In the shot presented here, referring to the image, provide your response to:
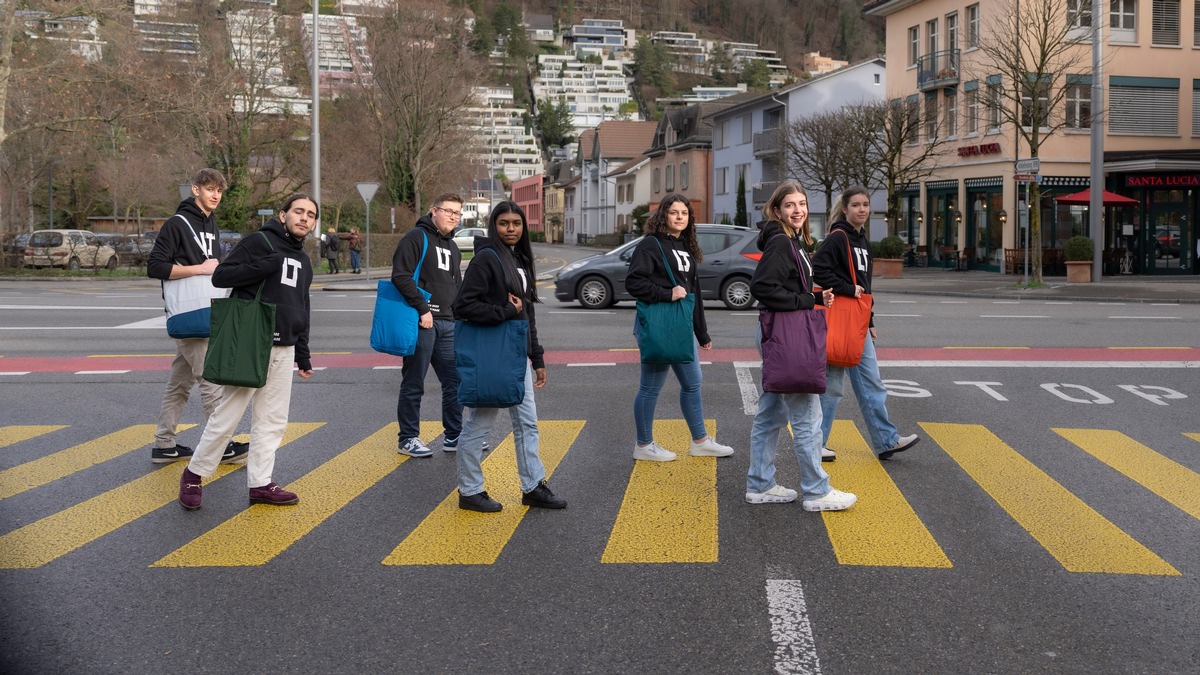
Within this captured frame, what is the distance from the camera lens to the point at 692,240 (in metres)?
8.14

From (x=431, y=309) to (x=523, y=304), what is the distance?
1.95 m

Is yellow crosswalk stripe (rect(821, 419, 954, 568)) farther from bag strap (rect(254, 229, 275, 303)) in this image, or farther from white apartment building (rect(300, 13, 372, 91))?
white apartment building (rect(300, 13, 372, 91))

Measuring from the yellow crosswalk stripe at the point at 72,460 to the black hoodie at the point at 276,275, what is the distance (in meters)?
2.04

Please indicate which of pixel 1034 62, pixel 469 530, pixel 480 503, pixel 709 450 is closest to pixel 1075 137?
pixel 1034 62

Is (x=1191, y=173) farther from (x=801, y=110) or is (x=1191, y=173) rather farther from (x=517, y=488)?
(x=517, y=488)

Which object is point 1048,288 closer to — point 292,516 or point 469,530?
point 469,530

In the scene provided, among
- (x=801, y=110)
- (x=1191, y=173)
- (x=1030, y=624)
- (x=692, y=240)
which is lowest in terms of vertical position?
(x=1030, y=624)

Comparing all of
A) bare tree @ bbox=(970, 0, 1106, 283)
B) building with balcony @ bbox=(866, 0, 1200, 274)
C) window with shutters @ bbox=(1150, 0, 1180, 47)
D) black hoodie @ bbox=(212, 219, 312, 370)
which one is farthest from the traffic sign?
black hoodie @ bbox=(212, 219, 312, 370)

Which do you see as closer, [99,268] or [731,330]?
[731,330]

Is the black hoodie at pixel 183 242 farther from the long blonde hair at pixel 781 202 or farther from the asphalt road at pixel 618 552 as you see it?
the long blonde hair at pixel 781 202

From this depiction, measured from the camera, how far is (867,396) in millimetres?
8062

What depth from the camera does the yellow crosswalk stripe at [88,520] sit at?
5.91m

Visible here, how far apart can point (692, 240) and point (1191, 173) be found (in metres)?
34.5

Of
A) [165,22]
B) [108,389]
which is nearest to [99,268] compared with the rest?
[165,22]
